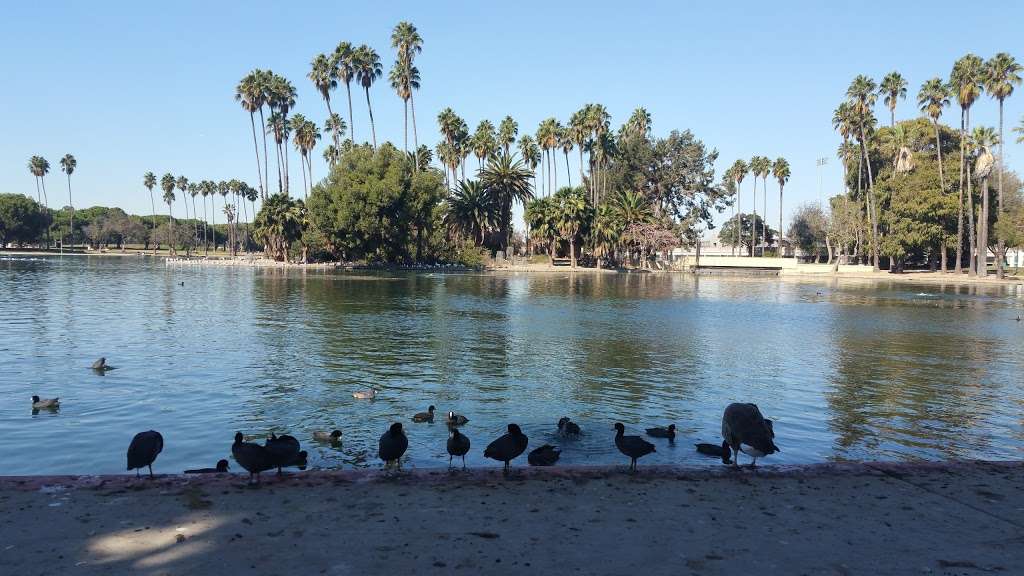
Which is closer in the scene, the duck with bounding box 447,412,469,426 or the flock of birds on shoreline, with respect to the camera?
the flock of birds on shoreline

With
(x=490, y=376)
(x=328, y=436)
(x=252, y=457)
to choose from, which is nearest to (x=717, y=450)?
(x=328, y=436)

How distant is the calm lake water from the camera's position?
1394cm

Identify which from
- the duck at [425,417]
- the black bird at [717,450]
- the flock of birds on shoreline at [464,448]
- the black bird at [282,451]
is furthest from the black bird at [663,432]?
the black bird at [282,451]

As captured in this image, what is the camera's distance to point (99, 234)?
182 meters

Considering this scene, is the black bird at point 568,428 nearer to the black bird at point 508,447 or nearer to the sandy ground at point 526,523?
the black bird at point 508,447

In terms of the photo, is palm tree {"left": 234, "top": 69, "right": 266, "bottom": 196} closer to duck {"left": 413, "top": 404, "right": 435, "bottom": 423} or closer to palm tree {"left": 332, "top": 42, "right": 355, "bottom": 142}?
palm tree {"left": 332, "top": 42, "right": 355, "bottom": 142}

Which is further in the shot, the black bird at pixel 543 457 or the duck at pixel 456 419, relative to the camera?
the duck at pixel 456 419

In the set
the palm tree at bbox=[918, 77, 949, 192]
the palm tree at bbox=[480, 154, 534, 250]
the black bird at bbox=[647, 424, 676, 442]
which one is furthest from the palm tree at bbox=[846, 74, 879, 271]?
the black bird at bbox=[647, 424, 676, 442]

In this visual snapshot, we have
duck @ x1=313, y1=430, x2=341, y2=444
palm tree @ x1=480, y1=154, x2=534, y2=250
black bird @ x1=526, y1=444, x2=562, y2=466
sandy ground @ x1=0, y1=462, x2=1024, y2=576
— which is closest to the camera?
sandy ground @ x1=0, y1=462, x2=1024, y2=576

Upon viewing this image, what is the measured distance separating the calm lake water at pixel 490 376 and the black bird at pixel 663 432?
36cm

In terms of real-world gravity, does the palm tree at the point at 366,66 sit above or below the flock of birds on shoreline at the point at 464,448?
above

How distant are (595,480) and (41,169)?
644 feet

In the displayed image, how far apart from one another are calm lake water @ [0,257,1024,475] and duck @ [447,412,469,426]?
0.35 metres

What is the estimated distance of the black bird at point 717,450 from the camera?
12.1 m
